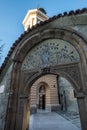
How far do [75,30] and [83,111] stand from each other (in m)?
2.52

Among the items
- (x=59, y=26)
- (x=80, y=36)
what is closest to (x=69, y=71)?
(x=80, y=36)

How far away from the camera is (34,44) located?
4598 mm

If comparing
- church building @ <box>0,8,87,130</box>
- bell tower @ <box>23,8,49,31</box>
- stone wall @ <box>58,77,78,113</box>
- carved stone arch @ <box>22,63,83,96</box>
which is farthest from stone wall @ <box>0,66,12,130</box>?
bell tower @ <box>23,8,49,31</box>

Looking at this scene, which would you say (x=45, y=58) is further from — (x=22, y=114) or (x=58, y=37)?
(x=22, y=114)

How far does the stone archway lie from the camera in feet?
11.0

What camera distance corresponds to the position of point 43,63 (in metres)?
4.20

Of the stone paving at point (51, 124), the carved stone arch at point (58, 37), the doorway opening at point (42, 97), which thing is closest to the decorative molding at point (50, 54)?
the carved stone arch at point (58, 37)

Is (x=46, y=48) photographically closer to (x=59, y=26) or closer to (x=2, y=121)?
(x=59, y=26)

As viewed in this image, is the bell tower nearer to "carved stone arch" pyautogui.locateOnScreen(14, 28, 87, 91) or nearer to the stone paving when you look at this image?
the stone paving

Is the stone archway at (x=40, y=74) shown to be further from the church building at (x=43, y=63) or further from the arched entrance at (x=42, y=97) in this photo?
the arched entrance at (x=42, y=97)

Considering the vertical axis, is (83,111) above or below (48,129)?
above

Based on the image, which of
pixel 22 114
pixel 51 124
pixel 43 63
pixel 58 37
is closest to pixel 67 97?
pixel 51 124

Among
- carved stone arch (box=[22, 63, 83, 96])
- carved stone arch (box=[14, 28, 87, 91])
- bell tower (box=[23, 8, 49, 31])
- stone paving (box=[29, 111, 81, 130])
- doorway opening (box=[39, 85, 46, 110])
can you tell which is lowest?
stone paving (box=[29, 111, 81, 130])

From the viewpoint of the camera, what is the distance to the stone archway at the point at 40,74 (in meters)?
3.37
